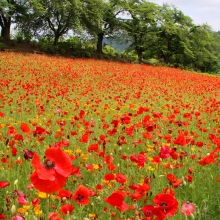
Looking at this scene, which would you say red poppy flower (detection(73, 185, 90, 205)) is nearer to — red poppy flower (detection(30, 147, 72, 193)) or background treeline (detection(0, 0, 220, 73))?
red poppy flower (detection(30, 147, 72, 193))

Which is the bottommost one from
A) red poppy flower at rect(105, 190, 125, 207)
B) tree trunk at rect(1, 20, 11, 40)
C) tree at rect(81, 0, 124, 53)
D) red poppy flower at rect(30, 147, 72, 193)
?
red poppy flower at rect(105, 190, 125, 207)

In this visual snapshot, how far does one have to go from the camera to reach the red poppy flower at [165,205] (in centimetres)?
148

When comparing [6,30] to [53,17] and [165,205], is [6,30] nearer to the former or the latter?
[53,17]

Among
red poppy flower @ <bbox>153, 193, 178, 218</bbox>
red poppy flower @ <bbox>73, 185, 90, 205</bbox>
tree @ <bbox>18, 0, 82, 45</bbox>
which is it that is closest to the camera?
red poppy flower @ <bbox>153, 193, 178, 218</bbox>

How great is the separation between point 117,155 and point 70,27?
25.3 meters

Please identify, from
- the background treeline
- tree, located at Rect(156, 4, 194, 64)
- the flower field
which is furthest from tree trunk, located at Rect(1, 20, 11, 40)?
the flower field

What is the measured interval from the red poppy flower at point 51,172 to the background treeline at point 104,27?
900 inches

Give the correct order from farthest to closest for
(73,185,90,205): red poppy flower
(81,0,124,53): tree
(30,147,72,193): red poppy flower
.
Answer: (81,0,124,53): tree < (73,185,90,205): red poppy flower < (30,147,72,193): red poppy flower

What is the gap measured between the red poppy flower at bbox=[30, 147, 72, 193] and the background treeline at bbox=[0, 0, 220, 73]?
22.8 metres

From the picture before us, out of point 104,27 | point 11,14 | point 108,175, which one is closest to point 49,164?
point 108,175

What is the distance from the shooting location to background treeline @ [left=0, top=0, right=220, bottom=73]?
2611 centimetres

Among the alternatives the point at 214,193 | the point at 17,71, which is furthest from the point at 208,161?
the point at 17,71

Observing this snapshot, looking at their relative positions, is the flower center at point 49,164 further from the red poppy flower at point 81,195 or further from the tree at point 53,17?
the tree at point 53,17

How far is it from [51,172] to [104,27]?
111ft
